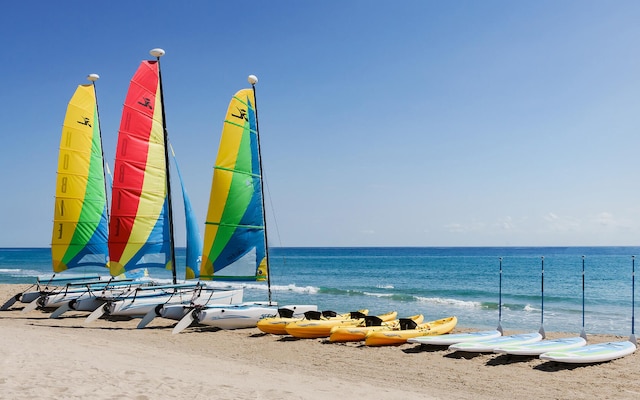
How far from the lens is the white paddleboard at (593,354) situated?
39.9 feet

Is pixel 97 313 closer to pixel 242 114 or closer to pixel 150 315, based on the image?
pixel 150 315

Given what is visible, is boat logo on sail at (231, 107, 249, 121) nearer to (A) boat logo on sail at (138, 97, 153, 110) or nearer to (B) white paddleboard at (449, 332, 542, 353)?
(A) boat logo on sail at (138, 97, 153, 110)

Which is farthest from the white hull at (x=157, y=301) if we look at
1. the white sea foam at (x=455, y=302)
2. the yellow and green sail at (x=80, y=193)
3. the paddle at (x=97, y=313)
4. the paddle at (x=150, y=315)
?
the white sea foam at (x=455, y=302)

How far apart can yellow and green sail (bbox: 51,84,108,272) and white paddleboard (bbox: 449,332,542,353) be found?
13.3 metres

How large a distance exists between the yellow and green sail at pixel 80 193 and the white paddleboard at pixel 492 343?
13.3 metres

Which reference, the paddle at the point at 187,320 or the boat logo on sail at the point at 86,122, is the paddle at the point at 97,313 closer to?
the paddle at the point at 187,320

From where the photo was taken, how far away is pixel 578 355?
1239 cm

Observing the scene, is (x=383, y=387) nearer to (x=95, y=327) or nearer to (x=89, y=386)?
(x=89, y=386)

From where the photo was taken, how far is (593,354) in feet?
41.8

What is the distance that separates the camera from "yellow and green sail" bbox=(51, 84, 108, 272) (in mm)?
19875

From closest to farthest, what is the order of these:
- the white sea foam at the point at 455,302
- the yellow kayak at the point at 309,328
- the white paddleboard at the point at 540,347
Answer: the white paddleboard at the point at 540,347, the yellow kayak at the point at 309,328, the white sea foam at the point at 455,302

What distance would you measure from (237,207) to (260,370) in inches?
280

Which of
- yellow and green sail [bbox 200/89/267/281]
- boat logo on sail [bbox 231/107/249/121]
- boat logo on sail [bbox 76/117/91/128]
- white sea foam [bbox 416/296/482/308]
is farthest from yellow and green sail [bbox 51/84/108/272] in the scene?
white sea foam [bbox 416/296/482/308]

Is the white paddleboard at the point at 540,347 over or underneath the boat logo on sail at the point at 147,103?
underneath
